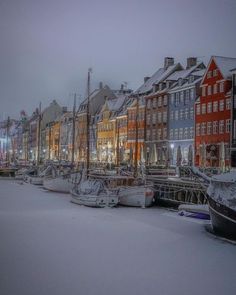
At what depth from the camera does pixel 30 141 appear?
4985 inches

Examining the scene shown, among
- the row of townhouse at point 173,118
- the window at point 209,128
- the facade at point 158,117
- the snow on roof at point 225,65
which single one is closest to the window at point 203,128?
the row of townhouse at point 173,118

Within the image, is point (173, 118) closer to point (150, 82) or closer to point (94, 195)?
point (150, 82)

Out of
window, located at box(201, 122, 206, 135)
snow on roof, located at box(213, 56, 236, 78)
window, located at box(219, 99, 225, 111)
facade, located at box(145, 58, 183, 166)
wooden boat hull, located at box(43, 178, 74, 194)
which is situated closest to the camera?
wooden boat hull, located at box(43, 178, 74, 194)

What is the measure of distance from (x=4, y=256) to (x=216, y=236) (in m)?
9.66

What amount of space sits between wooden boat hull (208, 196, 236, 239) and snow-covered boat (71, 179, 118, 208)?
36.7 feet

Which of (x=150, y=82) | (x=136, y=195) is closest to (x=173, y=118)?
(x=150, y=82)

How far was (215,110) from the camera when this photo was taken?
56.5 meters

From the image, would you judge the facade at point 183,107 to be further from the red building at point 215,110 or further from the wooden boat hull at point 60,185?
the wooden boat hull at point 60,185

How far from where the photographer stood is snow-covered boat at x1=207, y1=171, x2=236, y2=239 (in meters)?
22.0

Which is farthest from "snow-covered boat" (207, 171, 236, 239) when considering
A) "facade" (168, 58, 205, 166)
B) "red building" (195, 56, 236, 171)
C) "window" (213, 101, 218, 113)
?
Answer: "facade" (168, 58, 205, 166)

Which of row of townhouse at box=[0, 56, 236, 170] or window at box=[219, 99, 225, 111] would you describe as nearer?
row of townhouse at box=[0, 56, 236, 170]

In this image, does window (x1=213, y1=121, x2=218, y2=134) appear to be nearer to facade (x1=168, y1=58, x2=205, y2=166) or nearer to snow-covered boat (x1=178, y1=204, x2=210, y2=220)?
facade (x1=168, y1=58, x2=205, y2=166)

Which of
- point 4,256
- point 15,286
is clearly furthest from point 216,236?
point 15,286

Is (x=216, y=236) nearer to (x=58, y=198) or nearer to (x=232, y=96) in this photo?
(x=58, y=198)
